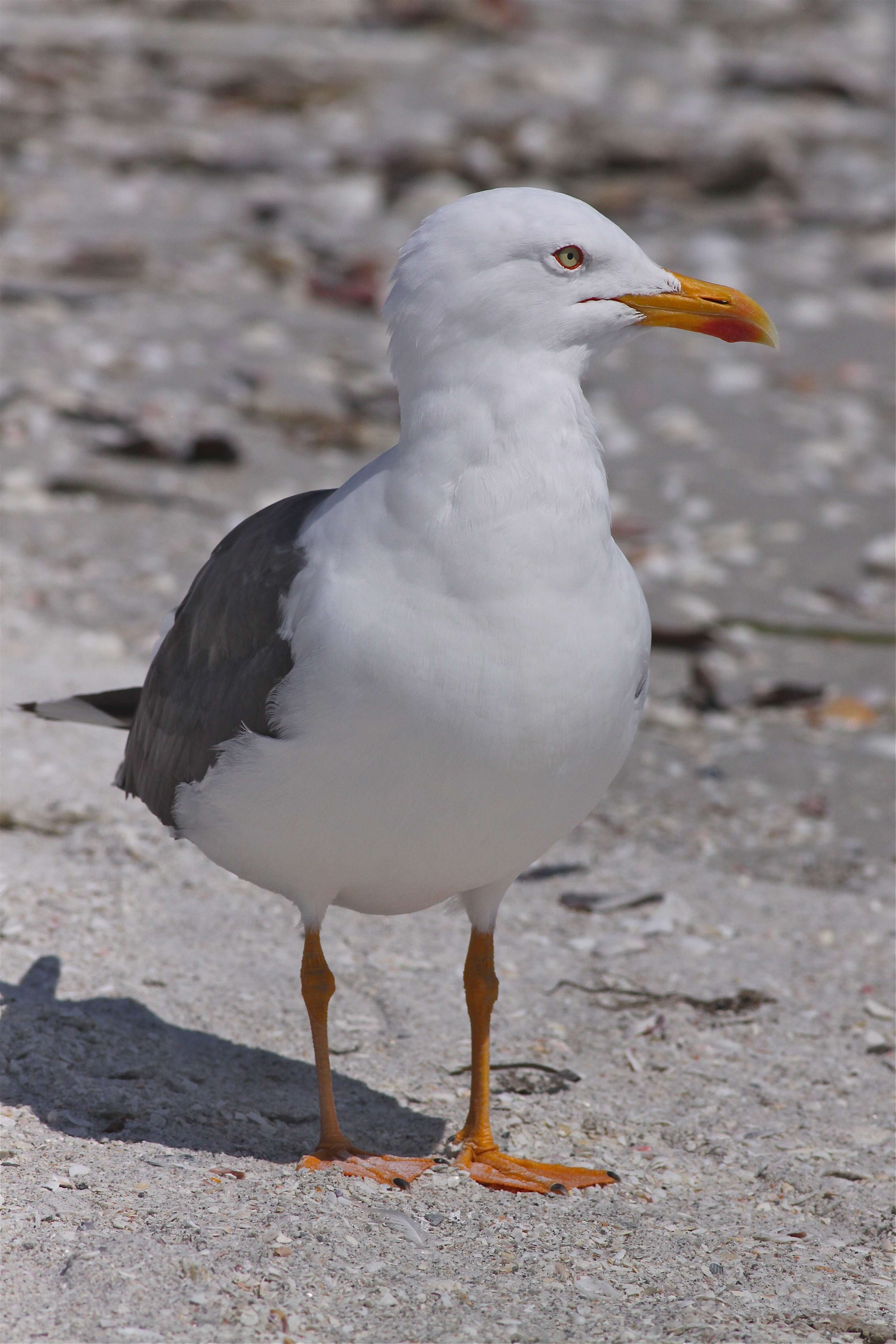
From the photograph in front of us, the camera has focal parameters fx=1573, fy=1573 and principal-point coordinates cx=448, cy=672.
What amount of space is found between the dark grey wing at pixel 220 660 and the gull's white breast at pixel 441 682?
9 cm

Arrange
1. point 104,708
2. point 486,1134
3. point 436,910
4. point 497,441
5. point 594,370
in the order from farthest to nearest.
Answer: point 594,370
point 436,910
point 104,708
point 486,1134
point 497,441

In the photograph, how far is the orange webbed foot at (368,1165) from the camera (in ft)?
12.6

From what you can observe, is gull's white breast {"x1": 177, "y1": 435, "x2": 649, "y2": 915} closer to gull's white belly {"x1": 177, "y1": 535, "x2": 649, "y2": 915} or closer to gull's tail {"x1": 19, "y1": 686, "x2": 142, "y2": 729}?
gull's white belly {"x1": 177, "y1": 535, "x2": 649, "y2": 915}

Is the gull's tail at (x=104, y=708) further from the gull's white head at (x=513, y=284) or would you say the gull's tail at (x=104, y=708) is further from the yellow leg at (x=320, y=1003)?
the gull's white head at (x=513, y=284)

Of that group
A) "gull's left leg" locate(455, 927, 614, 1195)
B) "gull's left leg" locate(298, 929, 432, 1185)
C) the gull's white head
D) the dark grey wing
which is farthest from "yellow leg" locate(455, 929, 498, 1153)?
the gull's white head

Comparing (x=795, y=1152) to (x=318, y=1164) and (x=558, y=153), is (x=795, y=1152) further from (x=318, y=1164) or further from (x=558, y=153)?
(x=558, y=153)

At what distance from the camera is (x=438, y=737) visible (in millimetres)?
3482

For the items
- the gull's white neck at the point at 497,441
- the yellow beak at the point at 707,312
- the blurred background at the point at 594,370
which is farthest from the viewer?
the blurred background at the point at 594,370

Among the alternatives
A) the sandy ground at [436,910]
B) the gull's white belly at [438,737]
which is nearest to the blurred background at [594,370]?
the sandy ground at [436,910]

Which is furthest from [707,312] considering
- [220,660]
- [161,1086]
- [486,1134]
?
[161,1086]

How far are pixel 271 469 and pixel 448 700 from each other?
5576mm

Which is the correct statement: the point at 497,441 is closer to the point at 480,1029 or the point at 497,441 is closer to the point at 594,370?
the point at 480,1029

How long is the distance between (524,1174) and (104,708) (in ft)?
6.37

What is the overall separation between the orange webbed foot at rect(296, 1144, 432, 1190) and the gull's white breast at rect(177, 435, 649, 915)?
28.5 inches
